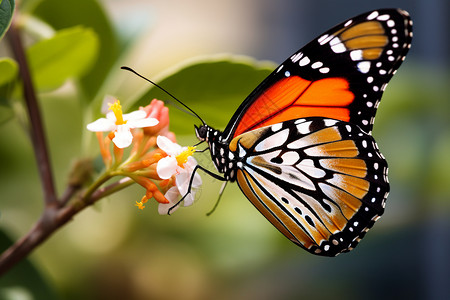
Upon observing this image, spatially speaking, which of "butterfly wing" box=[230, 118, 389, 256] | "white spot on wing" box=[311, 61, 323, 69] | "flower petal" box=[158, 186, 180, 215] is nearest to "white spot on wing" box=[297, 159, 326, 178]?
"butterfly wing" box=[230, 118, 389, 256]

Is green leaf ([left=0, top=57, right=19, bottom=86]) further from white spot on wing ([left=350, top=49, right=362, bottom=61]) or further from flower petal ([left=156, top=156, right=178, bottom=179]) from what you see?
white spot on wing ([left=350, top=49, right=362, bottom=61])

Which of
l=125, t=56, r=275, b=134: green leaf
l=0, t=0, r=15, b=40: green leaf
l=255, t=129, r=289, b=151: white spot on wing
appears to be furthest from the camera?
l=255, t=129, r=289, b=151: white spot on wing

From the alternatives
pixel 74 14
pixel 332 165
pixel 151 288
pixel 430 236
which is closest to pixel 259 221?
pixel 151 288

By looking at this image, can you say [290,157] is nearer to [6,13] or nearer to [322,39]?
[322,39]

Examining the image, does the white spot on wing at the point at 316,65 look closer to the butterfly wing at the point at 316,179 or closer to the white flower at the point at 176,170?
the butterfly wing at the point at 316,179

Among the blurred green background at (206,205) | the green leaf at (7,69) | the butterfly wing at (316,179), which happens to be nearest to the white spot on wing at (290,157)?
the butterfly wing at (316,179)

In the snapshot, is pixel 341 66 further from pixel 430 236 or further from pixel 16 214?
pixel 430 236
